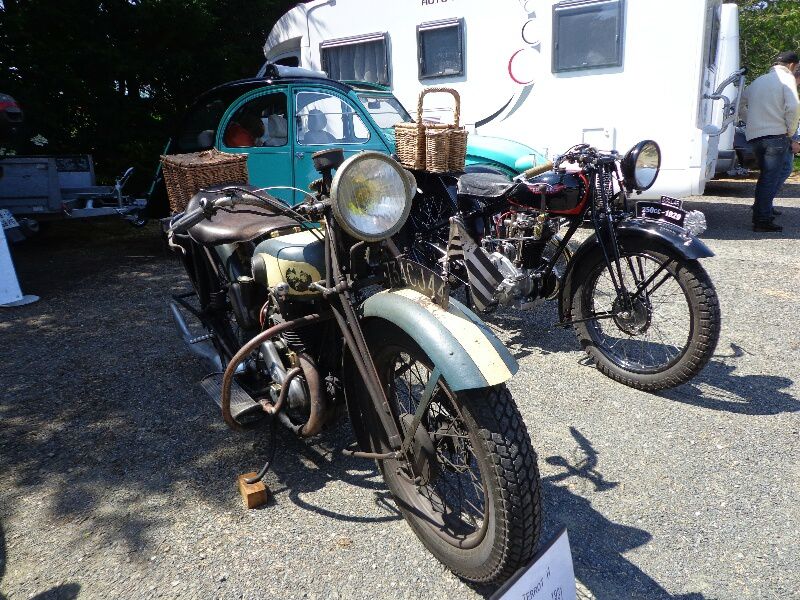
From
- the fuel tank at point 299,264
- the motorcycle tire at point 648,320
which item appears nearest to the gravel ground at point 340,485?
Result: the motorcycle tire at point 648,320

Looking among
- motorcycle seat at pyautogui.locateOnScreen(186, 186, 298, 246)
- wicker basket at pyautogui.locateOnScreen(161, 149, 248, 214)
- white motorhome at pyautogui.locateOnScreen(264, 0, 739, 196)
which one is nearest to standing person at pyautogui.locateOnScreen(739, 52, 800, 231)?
white motorhome at pyautogui.locateOnScreen(264, 0, 739, 196)

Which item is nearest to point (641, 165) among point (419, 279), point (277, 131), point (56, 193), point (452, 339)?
point (419, 279)

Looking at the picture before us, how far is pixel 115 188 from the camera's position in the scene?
759cm

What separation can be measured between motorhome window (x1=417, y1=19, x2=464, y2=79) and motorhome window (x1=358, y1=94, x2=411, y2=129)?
1.35 metres

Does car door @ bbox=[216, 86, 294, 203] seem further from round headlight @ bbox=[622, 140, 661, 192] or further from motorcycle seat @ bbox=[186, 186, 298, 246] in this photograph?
round headlight @ bbox=[622, 140, 661, 192]

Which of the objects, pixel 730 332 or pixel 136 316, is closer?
pixel 730 332

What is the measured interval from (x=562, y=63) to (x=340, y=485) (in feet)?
20.0

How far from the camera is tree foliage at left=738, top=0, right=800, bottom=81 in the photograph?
50.5ft

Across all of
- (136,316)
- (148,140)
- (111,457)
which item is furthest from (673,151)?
(148,140)

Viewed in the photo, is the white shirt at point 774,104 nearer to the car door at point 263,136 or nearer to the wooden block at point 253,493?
the car door at point 263,136

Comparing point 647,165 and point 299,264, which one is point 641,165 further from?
point 299,264

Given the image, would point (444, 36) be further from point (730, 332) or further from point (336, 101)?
point (730, 332)

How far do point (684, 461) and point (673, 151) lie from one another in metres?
4.89

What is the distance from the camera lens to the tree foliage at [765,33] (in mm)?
15391
